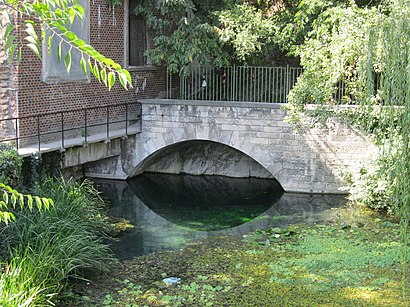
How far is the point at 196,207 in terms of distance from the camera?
46.6 feet

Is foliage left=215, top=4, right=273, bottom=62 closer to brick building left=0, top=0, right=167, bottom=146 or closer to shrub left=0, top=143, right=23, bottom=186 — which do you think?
brick building left=0, top=0, right=167, bottom=146

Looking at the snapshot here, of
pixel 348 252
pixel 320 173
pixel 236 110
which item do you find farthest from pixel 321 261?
pixel 236 110

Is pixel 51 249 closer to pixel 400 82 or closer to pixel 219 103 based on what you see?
pixel 400 82

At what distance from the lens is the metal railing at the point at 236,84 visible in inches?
645

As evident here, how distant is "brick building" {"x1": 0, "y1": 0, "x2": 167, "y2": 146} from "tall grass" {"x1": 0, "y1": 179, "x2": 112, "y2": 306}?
2626 millimetres

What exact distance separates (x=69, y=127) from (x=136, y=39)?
12.5ft

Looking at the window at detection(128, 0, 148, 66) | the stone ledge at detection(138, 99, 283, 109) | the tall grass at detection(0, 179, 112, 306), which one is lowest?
the tall grass at detection(0, 179, 112, 306)

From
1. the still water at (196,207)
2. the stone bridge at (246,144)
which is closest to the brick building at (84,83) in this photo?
the stone bridge at (246,144)

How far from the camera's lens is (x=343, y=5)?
14.5 metres

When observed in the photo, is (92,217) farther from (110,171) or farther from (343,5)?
(343,5)

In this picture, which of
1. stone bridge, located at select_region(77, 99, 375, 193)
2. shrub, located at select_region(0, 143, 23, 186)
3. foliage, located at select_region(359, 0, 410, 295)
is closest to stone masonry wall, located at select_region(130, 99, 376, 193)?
stone bridge, located at select_region(77, 99, 375, 193)

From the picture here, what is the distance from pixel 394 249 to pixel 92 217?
202 inches

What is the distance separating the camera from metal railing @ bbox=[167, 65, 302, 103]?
1638 centimetres

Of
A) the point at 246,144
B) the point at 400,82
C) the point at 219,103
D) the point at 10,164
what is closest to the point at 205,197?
the point at 246,144
